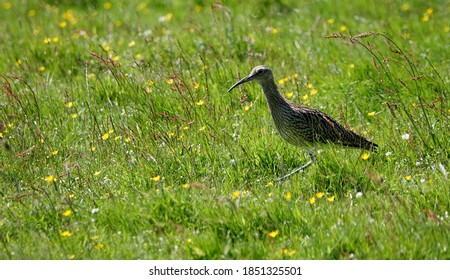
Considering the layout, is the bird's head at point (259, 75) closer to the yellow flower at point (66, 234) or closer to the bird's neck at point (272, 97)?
the bird's neck at point (272, 97)

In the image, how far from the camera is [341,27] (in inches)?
399

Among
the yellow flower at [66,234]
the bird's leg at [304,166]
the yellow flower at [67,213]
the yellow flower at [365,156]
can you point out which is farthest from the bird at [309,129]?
the yellow flower at [66,234]

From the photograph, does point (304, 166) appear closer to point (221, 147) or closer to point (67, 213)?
point (221, 147)

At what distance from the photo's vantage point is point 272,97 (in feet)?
23.7

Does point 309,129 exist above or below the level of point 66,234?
above

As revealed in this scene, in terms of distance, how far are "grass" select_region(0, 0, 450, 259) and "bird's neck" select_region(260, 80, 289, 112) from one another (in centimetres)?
26

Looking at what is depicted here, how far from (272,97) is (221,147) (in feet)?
2.60

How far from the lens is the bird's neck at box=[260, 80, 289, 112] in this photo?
23.5 feet

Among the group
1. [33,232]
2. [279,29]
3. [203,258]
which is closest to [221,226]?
[203,258]

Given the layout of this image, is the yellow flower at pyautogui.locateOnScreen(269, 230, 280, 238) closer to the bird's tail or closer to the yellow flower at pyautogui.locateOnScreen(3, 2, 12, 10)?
the bird's tail

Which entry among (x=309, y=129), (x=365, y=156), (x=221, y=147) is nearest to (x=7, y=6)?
(x=221, y=147)
